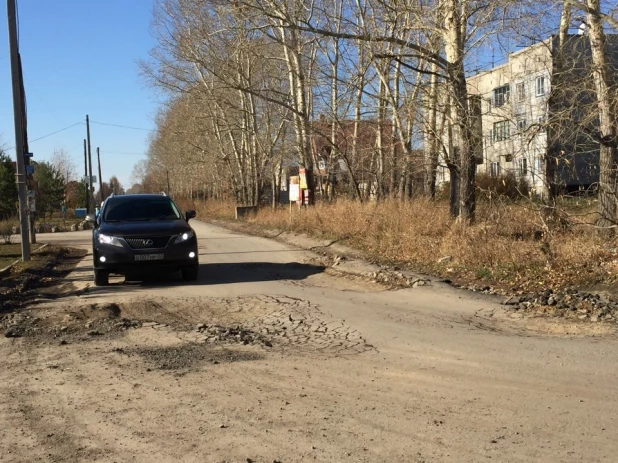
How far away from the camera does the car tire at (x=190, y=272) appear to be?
11586 millimetres

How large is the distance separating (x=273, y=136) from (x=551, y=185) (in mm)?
25050

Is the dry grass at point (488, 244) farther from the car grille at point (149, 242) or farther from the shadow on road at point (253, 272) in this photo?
the car grille at point (149, 242)

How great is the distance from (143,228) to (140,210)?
1258 mm

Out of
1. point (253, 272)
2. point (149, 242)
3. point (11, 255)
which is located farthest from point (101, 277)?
point (11, 255)

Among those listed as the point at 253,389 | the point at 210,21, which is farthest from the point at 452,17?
the point at 210,21

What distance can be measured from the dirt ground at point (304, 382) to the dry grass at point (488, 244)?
5.09 ft

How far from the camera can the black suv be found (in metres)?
11.0

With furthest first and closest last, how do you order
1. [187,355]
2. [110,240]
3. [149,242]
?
[149,242], [110,240], [187,355]

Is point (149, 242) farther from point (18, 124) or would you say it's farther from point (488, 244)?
point (18, 124)

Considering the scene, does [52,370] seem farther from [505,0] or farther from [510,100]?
[510,100]

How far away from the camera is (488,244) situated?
37.8ft

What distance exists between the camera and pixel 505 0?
12.0 metres

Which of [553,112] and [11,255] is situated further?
[11,255]

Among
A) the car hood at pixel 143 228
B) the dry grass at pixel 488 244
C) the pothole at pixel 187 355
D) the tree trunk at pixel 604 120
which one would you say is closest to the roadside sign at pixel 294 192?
the dry grass at pixel 488 244
